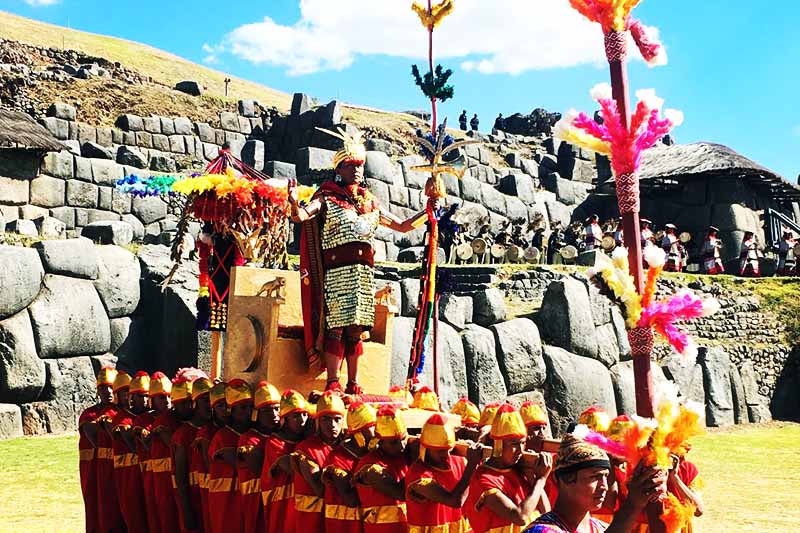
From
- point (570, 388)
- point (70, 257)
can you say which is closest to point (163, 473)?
point (70, 257)

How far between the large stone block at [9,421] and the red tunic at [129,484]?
7035 millimetres

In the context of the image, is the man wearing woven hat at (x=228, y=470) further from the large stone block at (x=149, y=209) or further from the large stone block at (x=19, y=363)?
the large stone block at (x=149, y=209)

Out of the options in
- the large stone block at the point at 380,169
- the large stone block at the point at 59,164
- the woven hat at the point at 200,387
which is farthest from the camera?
the large stone block at the point at 380,169

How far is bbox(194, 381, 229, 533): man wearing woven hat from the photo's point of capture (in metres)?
7.52

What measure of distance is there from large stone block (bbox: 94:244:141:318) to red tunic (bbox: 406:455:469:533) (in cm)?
1164

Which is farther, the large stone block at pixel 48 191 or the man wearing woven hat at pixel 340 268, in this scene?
the large stone block at pixel 48 191

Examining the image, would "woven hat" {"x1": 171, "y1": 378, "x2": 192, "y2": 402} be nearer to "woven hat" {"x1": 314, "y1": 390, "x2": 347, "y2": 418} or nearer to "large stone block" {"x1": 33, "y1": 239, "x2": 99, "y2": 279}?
"woven hat" {"x1": 314, "y1": 390, "x2": 347, "y2": 418}

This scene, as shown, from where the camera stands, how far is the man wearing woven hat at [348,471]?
6.29m

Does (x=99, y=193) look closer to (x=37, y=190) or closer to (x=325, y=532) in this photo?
(x=37, y=190)

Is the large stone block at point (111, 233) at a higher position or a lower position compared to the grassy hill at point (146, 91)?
lower

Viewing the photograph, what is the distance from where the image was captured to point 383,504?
6098 mm

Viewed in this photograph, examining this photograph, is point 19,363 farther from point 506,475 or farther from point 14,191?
point 14,191

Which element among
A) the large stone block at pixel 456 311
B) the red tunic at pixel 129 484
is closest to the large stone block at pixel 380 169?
the large stone block at pixel 456 311

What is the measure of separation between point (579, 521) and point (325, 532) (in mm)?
3242
